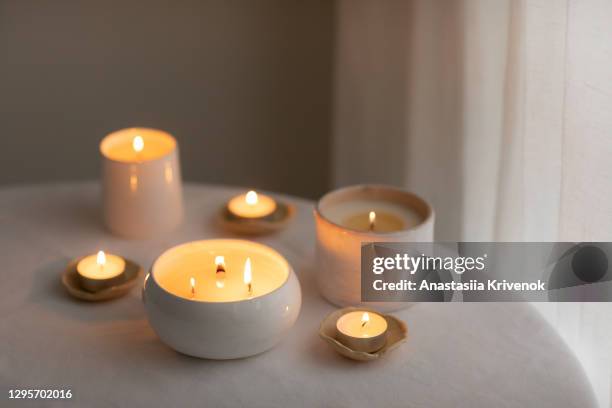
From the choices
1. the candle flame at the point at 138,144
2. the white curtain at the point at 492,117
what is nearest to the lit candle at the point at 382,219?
the white curtain at the point at 492,117

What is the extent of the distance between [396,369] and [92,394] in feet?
1.02

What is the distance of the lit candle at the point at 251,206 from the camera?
1.20m

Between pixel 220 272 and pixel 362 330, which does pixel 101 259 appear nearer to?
pixel 220 272

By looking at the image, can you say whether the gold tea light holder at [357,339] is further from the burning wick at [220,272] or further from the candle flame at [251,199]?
the candle flame at [251,199]

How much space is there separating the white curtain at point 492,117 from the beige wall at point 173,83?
0.12 m

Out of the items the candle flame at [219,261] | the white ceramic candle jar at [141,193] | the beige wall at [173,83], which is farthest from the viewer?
the beige wall at [173,83]

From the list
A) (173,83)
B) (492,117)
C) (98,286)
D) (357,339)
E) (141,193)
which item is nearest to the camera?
(357,339)

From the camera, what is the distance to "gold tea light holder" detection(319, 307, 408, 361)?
2.99 feet

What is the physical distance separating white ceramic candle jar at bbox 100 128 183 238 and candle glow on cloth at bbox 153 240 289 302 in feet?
0.54

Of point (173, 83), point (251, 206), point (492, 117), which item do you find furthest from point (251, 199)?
point (173, 83)

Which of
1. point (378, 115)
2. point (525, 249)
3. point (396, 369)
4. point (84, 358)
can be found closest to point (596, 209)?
A: point (525, 249)

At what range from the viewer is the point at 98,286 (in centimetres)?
102

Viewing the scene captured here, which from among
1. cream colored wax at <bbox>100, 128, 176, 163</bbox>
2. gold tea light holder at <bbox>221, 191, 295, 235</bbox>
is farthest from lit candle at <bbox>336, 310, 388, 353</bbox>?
cream colored wax at <bbox>100, 128, 176, 163</bbox>

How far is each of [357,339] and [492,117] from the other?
0.56 m
